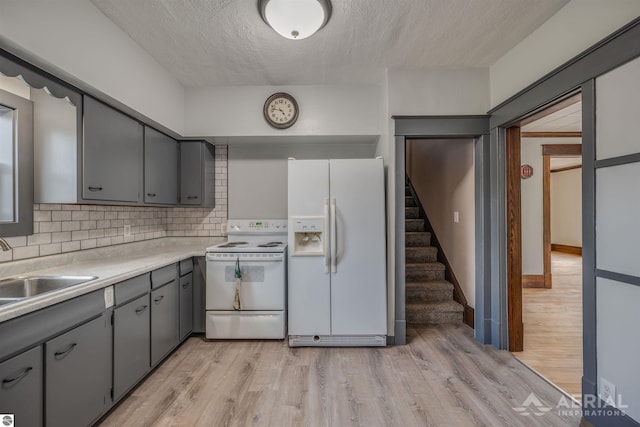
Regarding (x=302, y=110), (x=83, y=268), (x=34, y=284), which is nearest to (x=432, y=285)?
(x=302, y=110)

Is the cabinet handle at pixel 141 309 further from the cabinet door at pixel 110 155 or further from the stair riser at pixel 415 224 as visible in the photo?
the stair riser at pixel 415 224

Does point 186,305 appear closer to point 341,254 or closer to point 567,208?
point 341,254

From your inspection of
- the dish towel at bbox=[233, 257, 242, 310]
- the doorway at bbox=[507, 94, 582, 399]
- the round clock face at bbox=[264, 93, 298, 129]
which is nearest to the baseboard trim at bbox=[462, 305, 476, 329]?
the doorway at bbox=[507, 94, 582, 399]

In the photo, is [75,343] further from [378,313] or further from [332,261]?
[378,313]

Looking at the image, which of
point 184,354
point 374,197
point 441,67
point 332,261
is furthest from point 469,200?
point 184,354

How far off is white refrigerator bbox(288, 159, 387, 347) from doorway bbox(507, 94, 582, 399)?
1.18 meters

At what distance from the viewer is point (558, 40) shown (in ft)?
6.30

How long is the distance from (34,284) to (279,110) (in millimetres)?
2388

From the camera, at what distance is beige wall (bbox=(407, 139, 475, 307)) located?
3004 mm

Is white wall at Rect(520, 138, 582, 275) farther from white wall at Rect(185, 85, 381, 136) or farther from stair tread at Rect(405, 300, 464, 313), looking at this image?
white wall at Rect(185, 85, 381, 136)

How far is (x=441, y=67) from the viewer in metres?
2.69

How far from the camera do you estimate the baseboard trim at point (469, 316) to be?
9.93 ft

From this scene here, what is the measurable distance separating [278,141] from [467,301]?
280 cm

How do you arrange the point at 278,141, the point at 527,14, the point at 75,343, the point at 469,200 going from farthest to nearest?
the point at 278,141 < the point at 469,200 < the point at 527,14 < the point at 75,343
